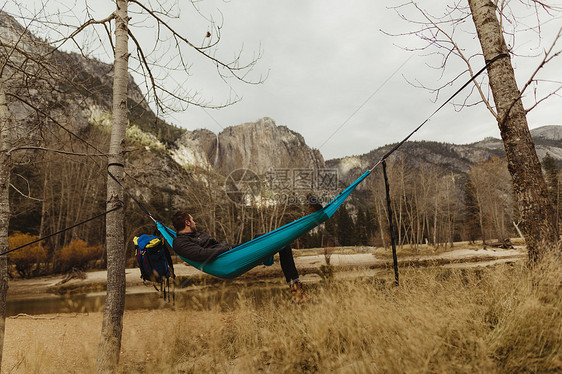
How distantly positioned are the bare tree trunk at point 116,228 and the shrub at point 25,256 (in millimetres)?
12159

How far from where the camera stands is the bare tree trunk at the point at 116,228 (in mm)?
2305

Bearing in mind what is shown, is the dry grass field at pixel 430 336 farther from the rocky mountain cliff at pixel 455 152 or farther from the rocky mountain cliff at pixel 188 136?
the rocky mountain cliff at pixel 455 152

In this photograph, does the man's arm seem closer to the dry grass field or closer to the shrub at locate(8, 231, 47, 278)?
the dry grass field

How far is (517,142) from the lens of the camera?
7.52 feet

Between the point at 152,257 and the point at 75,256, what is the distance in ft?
45.9

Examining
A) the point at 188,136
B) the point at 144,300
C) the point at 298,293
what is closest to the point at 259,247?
the point at 298,293

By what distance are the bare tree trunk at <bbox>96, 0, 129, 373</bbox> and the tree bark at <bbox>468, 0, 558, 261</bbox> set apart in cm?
327

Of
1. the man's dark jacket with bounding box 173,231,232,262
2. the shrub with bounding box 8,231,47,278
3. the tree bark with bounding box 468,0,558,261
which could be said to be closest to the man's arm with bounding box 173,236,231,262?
the man's dark jacket with bounding box 173,231,232,262

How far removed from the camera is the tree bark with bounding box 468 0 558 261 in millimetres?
2180

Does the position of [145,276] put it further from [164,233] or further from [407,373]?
[407,373]

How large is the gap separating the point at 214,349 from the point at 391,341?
4.82ft

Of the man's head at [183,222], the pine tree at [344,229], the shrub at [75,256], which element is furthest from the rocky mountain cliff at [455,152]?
the man's head at [183,222]

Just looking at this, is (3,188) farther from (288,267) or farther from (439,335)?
(439,335)

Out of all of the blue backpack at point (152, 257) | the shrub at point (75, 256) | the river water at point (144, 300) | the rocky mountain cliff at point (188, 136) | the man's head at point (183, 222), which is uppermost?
the rocky mountain cliff at point (188, 136)
